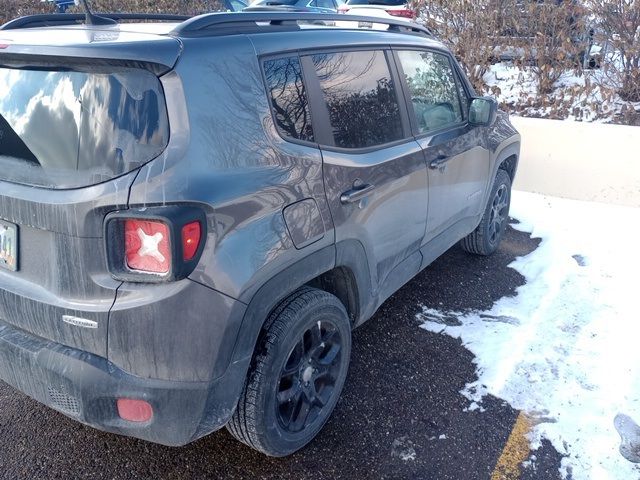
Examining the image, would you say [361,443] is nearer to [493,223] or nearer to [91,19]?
[91,19]

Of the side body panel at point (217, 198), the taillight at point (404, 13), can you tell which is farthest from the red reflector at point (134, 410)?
the taillight at point (404, 13)

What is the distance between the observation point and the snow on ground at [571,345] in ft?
9.02

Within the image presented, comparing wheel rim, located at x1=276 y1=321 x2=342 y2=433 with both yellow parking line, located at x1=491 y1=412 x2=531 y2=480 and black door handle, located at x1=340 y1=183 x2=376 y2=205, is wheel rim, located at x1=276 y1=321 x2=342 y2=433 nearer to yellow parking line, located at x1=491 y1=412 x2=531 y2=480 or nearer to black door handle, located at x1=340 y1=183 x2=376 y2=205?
black door handle, located at x1=340 y1=183 x2=376 y2=205

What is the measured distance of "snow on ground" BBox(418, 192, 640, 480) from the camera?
108 inches

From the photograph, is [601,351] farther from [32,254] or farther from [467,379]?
[32,254]

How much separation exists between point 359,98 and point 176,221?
1.39 metres

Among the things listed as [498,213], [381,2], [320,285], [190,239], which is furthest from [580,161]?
[190,239]

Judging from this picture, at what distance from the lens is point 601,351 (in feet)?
11.2

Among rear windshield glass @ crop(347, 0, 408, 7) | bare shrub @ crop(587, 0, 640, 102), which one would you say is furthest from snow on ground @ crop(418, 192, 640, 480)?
rear windshield glass @ crop(347, 0, 408, 7)

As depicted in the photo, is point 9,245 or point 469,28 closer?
point 9,245

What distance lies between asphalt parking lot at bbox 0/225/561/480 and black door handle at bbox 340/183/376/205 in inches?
44.8

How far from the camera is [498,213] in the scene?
4.84 m

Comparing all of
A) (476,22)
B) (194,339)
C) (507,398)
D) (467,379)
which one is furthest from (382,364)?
(476,22)

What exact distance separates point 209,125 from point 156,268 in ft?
1.78
